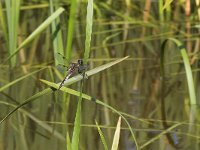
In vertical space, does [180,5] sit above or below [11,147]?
above

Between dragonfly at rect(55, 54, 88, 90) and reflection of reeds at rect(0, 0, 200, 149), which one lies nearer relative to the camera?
dragonfly at rect(55, 54, 88, 90)

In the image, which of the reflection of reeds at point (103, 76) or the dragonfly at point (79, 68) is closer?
the dragonfly at point (79, 68)

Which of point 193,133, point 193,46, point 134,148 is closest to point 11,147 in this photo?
point 134,148

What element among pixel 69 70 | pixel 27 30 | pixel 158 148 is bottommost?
pixel 158 148

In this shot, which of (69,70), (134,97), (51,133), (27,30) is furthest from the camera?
(27,30)

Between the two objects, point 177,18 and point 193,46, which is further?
point 177,18

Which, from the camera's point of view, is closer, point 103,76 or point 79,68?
point 79,68

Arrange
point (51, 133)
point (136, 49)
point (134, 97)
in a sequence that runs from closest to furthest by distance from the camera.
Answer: point (51, 133), point (134, 97), point (136, 49)

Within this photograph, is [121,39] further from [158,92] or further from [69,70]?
[69,70]
